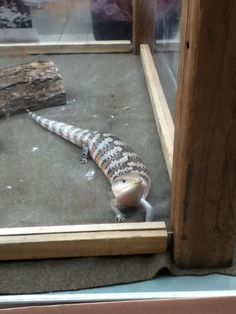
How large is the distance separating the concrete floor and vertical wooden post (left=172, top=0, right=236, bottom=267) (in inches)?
5.8

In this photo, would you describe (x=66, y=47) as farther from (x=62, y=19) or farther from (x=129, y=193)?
(x=129, y=193)

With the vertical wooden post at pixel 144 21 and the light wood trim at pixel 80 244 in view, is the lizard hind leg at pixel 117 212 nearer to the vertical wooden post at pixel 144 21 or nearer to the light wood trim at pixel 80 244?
the light wood trim at pixel 80 244

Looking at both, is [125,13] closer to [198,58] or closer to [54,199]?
[54,199]

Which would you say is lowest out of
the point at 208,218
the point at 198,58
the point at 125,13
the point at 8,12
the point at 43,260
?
the point at 43,260

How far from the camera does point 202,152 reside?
978 millimetres

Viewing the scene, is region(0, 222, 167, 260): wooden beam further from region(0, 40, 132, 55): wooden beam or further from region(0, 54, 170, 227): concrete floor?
region(0, 40, 132, 55): wooden beam

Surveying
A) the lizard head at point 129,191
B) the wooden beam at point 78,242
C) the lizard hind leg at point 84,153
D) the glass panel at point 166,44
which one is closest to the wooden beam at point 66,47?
the glass panel at point 166,44

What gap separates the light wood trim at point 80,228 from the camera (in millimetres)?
1172

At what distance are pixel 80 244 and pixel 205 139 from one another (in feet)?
1.39

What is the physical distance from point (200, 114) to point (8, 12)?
0.96 m

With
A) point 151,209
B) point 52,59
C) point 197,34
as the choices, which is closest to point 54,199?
point 151,209

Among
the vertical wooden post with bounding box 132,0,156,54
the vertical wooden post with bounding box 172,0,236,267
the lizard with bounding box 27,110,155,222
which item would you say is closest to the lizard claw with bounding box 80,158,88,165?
the lizard with bounding box 27,110,155,222

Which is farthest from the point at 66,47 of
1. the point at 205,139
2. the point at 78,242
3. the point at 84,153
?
the point at 205,139

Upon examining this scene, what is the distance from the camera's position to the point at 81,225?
120 centimetres
